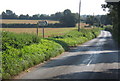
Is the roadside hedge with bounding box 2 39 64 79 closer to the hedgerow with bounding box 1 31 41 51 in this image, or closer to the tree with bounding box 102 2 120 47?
the hedgerow with bounding box 1 31 41 51

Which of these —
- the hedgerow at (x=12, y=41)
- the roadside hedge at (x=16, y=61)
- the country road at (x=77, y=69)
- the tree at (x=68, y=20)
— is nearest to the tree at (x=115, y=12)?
the country road at (x=77, y=69)

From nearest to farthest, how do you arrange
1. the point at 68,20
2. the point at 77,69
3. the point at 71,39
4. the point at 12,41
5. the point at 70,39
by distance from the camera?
the point at 77,69 → the point at 12,41 → the point at 70,39 → the point at 71,39 → the point at 68,20

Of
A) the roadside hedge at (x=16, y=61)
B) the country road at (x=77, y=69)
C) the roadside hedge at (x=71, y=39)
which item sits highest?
the roadside hedge at (x=16, y=61)

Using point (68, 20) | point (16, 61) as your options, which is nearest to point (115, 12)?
point (16, 61)

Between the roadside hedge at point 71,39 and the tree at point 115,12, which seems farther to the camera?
the roadside hedge at point 71,39

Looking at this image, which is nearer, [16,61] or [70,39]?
[16,61]

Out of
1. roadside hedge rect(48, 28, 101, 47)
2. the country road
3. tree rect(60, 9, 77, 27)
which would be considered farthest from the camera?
tree rect(60, 9, 77, 27)

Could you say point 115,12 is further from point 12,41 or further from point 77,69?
point 12,41

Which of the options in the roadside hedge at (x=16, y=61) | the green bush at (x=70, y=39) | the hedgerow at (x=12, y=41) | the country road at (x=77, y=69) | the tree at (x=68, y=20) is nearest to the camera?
the roadside hedge at (x=16, y=61)

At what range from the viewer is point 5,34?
17.2 m

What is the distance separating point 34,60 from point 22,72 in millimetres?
3182

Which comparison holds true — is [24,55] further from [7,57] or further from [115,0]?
[115,0]

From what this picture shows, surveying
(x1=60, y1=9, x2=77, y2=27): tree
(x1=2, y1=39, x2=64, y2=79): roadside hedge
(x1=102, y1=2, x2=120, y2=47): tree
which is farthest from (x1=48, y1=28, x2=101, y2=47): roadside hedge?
(x1=60, y1=9, x2=77, y2=27): tree

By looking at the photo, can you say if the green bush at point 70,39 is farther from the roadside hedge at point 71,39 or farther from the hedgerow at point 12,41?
the hedgerow at point 12,41
